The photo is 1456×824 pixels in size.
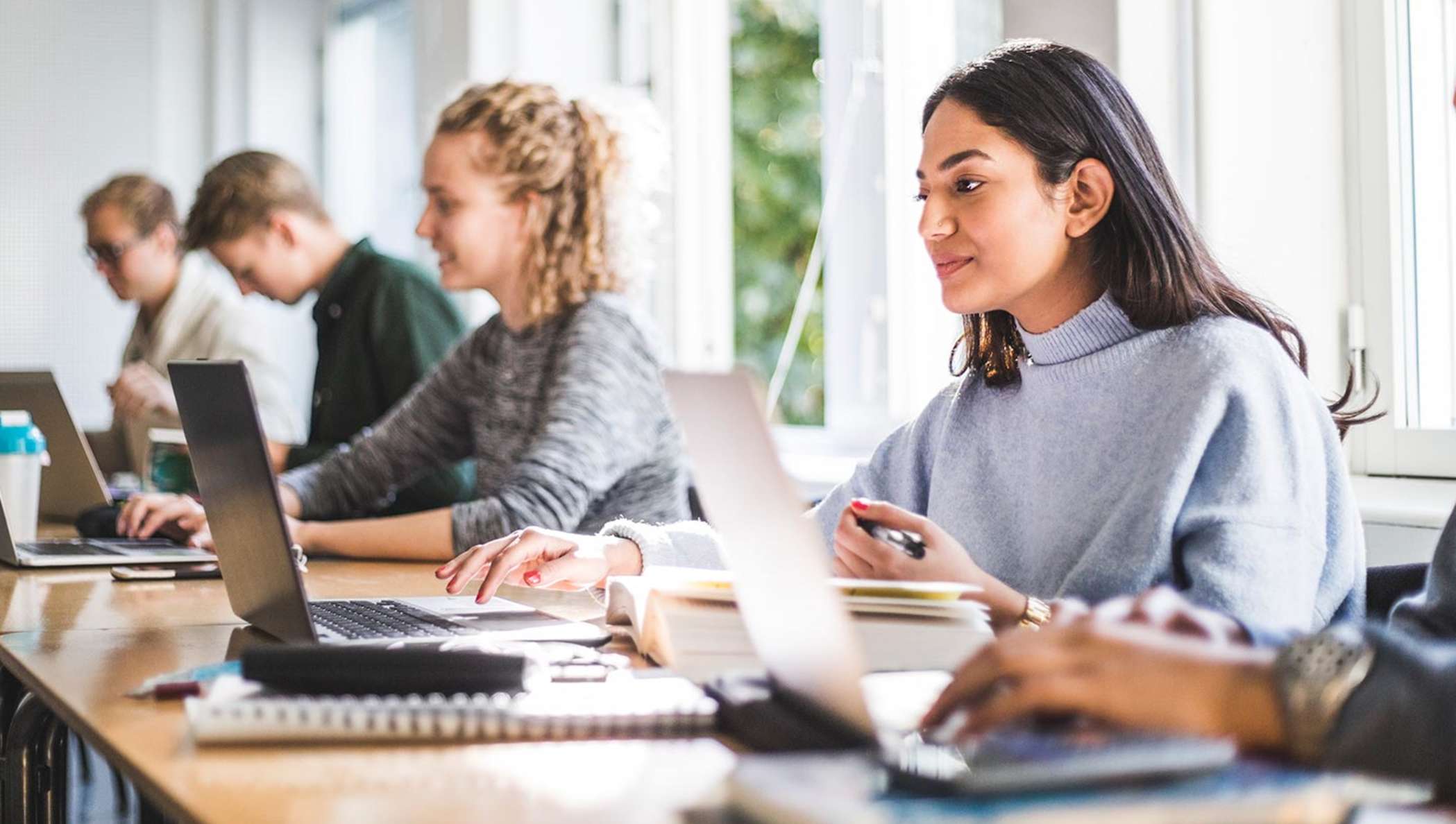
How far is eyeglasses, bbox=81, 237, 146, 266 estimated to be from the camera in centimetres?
382

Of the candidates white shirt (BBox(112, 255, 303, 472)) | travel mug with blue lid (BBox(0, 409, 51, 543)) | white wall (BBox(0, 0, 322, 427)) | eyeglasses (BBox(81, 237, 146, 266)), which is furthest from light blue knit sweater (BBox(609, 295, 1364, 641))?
white wall (BBox(0, 0, 322, 427))

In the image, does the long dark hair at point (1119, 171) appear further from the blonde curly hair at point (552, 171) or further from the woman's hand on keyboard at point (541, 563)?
the blonde curly hair at point (552, 171)

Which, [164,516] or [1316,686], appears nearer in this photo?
[1316,686]

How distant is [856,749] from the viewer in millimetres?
723

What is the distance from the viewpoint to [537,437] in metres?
2.03

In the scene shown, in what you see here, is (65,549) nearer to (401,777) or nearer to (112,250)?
(401,777)

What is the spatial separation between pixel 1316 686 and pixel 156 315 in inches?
144

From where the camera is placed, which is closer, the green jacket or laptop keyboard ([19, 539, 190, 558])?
laptop keyboard ([19, 539, 190, 558])

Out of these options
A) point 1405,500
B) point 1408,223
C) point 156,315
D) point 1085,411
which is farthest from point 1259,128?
point 156,315

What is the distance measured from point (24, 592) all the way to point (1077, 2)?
1.54 meters

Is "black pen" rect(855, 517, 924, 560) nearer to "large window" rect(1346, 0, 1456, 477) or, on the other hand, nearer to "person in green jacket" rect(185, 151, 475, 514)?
"large window" rect(1346, 0, 1456, 477)

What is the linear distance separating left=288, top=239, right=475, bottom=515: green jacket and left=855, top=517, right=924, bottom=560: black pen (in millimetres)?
1821

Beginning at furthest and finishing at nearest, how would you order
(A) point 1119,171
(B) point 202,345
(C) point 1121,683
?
(B) point 202,345 < (A) point 1119,171 < (C) point 1121,683

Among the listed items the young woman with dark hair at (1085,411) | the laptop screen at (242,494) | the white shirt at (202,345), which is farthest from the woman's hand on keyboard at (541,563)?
the white shirt at (202,345)
